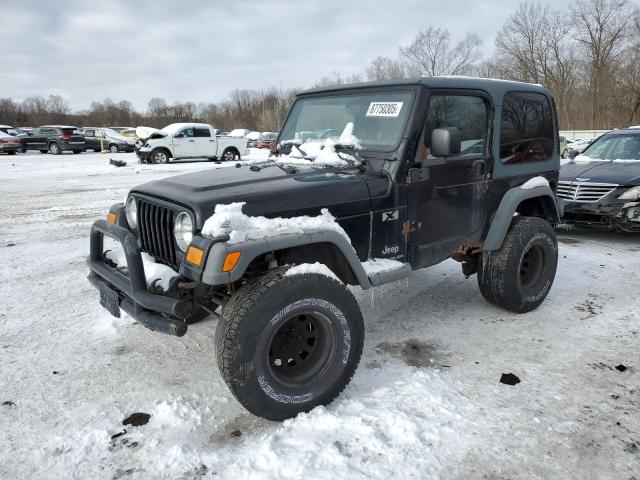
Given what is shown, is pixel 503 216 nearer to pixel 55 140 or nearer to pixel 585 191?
pixel 585 191

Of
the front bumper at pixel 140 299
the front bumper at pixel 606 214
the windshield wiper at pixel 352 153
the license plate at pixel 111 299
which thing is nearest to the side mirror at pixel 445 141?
the windshield wiper at pixel 352 153

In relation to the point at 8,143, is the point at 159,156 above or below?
below

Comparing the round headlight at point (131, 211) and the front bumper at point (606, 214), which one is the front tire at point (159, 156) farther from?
the round headlight at point (131, 211)

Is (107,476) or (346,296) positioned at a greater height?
(346,296)

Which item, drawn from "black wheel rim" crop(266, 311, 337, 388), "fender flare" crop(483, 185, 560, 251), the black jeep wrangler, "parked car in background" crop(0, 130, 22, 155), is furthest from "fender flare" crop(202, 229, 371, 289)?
"parked car in background" crop(0, 130, 22, 155)

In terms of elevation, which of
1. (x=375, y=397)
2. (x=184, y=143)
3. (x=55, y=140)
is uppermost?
(x=55, y=140)

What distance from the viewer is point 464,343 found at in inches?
151

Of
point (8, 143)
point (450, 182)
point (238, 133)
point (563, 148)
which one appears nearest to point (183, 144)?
point (8, 143)

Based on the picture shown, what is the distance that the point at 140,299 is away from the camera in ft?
9.06

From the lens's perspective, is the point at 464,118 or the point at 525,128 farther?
the point at 525,128

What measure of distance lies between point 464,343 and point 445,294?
45.1 inches

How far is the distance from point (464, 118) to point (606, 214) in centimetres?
417

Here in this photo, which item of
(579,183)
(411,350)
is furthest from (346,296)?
(579,183)

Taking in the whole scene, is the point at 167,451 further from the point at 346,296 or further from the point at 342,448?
the point at 346,296
